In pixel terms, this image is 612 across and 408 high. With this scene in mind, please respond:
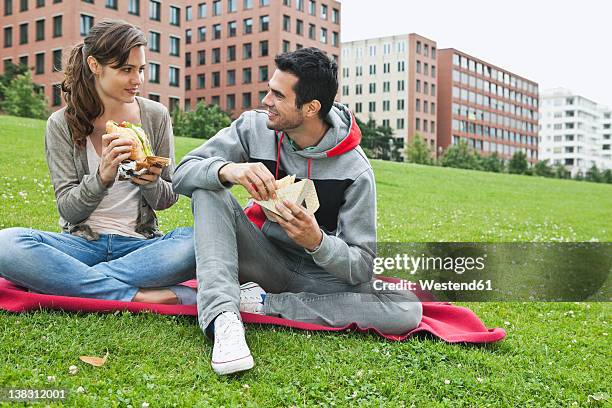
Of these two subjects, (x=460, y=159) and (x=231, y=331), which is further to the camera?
(x=460, y=159)

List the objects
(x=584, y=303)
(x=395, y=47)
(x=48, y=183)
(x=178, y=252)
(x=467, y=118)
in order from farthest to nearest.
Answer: (x=467, y=118) → (x=395, y=47) → (x=48, y=183) → (x=584, y=303) → (x=178, y=252)

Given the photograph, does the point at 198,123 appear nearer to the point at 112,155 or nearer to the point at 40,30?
the point at 40,30

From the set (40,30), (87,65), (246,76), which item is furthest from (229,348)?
(246,76)

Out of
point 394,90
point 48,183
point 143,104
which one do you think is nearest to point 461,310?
point 143,104

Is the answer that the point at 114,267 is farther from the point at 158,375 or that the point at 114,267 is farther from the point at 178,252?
the point at 158,375

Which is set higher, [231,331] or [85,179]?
[85,179]

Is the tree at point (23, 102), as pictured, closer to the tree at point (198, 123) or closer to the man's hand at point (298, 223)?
the tree at point (198, 123)

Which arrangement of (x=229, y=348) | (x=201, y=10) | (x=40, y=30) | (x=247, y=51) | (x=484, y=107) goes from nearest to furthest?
(x=229, y=348)
(x=40, y=30)
(x=247, y=51)
(x=201, y=10)
(x=484, y=107)

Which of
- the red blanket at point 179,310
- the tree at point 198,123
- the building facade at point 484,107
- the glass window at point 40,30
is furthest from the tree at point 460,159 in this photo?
the red blanket at point 179,310

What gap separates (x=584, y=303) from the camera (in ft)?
18.6

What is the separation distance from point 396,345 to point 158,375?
136cm

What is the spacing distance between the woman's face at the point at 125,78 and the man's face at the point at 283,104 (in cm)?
79

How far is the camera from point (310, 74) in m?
3.78

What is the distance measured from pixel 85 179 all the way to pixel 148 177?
34 centimetres
